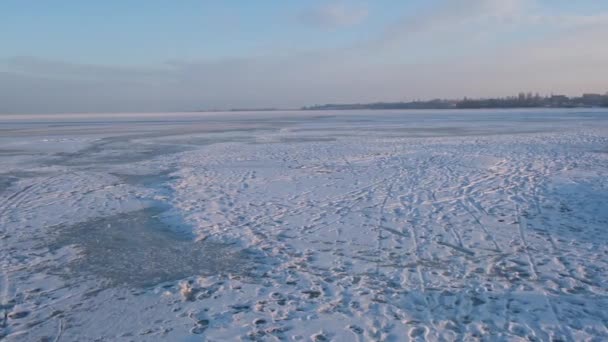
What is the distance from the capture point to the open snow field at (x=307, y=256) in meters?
4.71

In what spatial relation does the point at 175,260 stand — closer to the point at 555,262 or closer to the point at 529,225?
the point at 555,262

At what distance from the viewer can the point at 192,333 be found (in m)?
4.54

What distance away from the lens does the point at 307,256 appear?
6750 mm

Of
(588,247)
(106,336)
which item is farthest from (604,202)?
(106,336)

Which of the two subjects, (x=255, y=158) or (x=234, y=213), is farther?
(x=255, y=158)

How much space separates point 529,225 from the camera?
8172mm

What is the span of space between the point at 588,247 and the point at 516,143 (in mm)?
16764

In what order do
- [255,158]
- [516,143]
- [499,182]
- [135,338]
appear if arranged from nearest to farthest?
[135,338] < [499,182] < [255,158] < [516,143]

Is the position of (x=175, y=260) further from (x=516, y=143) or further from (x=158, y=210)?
(x=516, y=143)

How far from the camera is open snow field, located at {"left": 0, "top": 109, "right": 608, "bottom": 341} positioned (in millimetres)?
4715

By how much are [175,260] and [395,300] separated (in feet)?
9.59

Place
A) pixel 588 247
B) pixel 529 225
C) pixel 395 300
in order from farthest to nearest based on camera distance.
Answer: pixel 529 225 → pixel 588 247 → pixel 395 300


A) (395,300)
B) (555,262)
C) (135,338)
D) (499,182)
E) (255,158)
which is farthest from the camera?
(255,158)

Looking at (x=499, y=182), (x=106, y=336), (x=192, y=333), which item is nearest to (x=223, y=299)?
(x=192, y=333)
